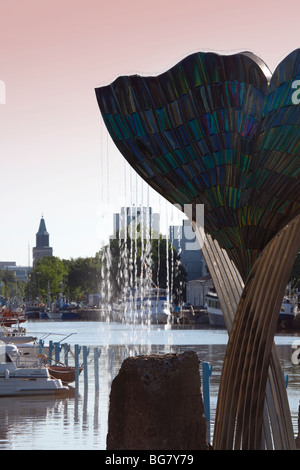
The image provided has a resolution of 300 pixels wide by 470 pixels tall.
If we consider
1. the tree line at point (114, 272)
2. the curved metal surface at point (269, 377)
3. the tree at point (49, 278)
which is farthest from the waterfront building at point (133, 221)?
the tree at point (49, 278)

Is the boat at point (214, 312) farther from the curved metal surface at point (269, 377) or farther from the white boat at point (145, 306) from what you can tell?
the curved metal surface at point (269, 377)

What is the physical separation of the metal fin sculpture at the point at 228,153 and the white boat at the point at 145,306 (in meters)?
92.0

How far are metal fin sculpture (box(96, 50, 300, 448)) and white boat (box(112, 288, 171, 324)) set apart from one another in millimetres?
92026

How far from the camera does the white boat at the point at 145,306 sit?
11025 centimetres

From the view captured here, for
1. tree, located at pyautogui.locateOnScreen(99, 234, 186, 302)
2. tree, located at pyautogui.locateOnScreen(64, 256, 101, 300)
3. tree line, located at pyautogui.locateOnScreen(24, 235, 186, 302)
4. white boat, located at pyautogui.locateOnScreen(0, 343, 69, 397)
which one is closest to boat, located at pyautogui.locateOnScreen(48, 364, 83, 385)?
white boat, located at pyautogui.locateOnScreen(0, 343, 69, 397)

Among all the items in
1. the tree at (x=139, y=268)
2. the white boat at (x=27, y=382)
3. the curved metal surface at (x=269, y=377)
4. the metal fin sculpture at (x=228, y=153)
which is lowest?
the white boat at (x=27, y=382)

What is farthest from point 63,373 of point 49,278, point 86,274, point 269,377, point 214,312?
point 49,278

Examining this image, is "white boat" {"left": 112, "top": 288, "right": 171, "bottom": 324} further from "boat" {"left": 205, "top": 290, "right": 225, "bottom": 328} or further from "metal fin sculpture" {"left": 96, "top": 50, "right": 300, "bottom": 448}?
"metal fin sculpture" {"left": 96, "top": 50, "right": 300, "bottom": 448}

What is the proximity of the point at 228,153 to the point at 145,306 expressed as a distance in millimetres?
97198

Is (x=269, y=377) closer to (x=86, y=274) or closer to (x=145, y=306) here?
(x=145, y=306)

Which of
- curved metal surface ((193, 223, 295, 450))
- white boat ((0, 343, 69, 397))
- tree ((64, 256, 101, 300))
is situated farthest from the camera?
tree ((64, 256, 101, 300))

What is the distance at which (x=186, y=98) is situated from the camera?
14.6 m

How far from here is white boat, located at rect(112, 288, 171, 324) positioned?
110250 millimetres
